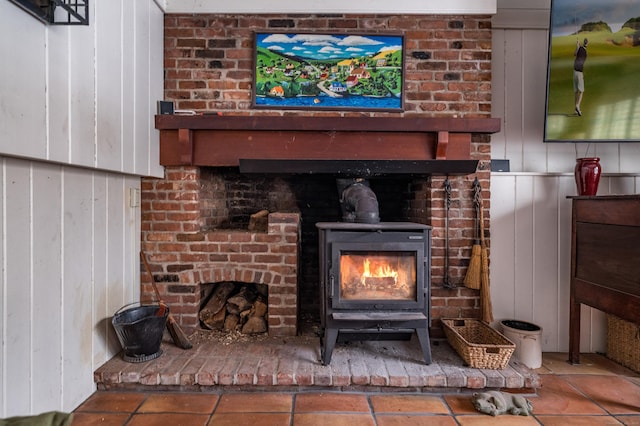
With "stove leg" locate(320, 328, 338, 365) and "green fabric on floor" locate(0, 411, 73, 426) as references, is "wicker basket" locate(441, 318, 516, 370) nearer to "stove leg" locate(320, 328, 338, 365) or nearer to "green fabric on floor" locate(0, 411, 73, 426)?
"stove leg" locate(320, 328, 338, 365)

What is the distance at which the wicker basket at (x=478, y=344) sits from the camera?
1951mm

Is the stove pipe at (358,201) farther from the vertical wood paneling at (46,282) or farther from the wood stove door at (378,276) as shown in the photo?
the vertical wood paneling at (46,282)

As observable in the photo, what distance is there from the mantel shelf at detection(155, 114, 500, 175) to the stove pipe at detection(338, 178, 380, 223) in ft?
0.48

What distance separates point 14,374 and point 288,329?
1.36 metres

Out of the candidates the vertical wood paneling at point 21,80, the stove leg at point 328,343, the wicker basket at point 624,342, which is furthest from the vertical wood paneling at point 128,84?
the wicker basket at point 624,342

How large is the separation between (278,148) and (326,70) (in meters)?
0.61

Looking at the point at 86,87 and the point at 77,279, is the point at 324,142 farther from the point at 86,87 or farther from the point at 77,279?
the point at 77,279

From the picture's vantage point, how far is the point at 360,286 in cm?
208

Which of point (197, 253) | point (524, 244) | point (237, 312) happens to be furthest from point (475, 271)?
point (197, 253)

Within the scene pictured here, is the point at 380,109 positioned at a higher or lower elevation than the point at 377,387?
higher

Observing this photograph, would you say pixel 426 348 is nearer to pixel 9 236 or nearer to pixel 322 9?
pixel 9 236

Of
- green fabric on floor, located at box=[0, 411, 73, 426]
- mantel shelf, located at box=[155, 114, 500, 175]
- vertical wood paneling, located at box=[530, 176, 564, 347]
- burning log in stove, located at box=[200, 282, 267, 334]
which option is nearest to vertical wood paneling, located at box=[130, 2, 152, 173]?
mantel shelf, located at box=[155, 114, 500, 175]

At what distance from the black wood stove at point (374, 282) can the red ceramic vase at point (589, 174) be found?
3.60 ft

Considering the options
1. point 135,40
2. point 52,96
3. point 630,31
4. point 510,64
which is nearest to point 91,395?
point 52,96
